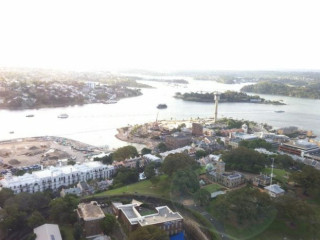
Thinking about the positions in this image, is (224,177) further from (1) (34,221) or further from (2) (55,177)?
(1) (34,221)

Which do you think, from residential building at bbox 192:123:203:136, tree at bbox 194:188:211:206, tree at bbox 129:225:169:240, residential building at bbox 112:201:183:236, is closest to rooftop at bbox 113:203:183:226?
residential building at bbox 112:201:183:236

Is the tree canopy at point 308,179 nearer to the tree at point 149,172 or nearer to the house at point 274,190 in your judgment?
the house at point 274,190

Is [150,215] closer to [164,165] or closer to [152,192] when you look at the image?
[152,192]

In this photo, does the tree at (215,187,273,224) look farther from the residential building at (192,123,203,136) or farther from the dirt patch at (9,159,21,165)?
the residential building at (192,123,203,136)

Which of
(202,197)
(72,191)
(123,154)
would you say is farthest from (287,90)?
(72,191)

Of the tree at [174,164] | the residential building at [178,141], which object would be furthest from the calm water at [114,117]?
the tree at [174,164]

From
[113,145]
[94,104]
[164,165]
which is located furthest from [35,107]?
[164,165]

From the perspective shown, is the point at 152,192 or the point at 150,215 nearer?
the point at 150,215
